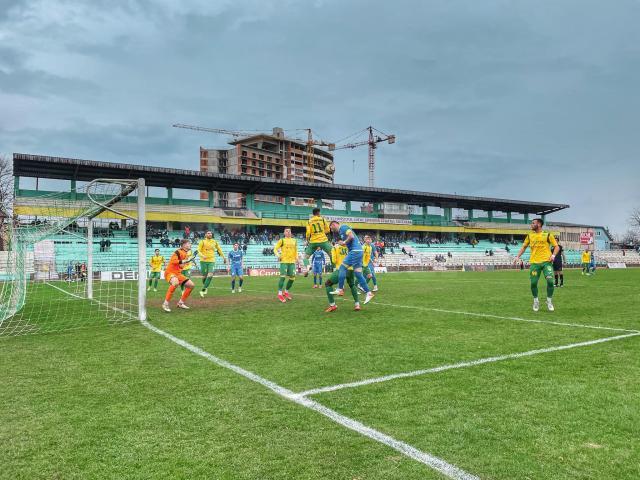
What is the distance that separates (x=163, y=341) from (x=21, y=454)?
4217 mm

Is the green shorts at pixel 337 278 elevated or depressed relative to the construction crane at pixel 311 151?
depressed

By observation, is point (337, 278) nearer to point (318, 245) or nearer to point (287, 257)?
point (318, 245)

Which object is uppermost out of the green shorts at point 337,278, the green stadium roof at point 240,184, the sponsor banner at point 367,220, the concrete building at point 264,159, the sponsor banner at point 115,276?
the concrete building at point 264,159

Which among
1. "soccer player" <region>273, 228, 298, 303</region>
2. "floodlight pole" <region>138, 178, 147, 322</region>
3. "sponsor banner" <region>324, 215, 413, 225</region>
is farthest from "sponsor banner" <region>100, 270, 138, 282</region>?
"sponsor banner" <region>324, 215, 413, 225</region>

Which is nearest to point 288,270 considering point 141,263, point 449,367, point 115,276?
point 141,263

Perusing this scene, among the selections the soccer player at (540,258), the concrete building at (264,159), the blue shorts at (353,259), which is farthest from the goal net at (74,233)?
the concrete building at (264,159)

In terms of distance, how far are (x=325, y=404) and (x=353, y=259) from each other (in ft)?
22.9

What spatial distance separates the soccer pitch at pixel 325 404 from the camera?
3123 mm

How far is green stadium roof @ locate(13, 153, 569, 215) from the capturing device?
4366 cm

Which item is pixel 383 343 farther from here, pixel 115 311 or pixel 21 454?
pixel 115 311

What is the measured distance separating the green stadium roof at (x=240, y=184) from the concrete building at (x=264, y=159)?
50170 millimetres

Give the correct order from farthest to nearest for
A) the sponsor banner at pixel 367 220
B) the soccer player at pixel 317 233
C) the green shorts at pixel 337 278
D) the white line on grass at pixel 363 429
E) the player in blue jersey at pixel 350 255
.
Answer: the sponsor banner at pixel 367 220, the soccer player at pixel 317 233, the green shorts at pixel 337 278, the player in blue jersey at pixel 350 255, the white line on grass at pixel 363 429

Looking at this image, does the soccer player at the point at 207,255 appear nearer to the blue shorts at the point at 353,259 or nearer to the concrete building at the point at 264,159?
the blue shorts at the point at 353,259

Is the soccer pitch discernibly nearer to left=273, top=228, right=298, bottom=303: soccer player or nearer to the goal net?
the goal net
